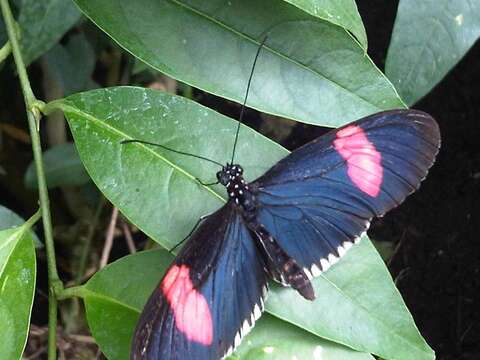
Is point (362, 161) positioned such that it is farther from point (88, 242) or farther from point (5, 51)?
point (88, 242)

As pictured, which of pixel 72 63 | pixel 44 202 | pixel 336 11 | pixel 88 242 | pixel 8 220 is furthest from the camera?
pixel 88 242

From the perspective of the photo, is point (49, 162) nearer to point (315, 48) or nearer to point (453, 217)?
point (315, 48)

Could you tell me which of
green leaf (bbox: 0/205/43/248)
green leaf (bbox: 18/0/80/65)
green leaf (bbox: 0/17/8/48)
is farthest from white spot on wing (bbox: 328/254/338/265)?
green leaf (bbox: 0/17/8/48)

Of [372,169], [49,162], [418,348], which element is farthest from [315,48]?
[49,162]

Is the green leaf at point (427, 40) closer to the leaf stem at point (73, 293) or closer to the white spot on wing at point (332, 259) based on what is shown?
the white spot on wing at point (332, 259)

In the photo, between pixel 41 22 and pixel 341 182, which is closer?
pixel 341 182

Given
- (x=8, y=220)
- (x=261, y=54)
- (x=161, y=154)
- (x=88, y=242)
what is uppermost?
(x=261, y=54)

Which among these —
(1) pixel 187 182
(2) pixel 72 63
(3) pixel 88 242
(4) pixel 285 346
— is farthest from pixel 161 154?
(3) pixel 88 242

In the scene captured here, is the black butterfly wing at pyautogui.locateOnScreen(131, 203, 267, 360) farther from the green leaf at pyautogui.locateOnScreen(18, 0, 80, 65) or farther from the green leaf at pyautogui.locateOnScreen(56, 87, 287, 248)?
the green leaf at pyautogui.locateOnScreen(18, 0, 80, 65)
